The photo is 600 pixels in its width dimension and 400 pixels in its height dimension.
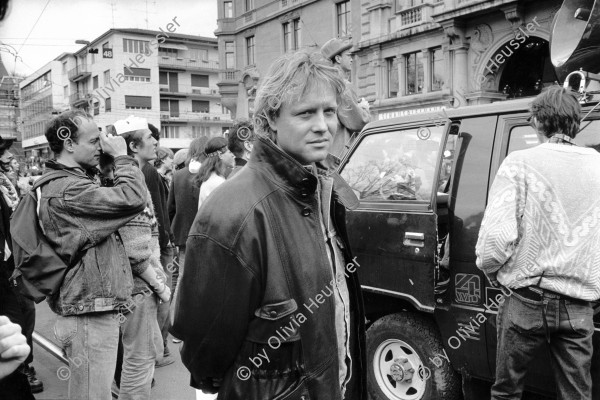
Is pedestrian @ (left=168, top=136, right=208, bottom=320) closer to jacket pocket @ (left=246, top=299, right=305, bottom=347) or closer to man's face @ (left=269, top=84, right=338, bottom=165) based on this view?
man's face @ (left=269, top=84, right=338, bottom=165)

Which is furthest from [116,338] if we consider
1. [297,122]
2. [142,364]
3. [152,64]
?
[152,64]

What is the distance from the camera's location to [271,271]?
5.83 ft

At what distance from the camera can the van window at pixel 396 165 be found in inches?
141

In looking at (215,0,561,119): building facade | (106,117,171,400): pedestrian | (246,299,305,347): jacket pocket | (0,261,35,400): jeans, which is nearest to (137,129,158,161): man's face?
(106,117,171,400): pedestrian

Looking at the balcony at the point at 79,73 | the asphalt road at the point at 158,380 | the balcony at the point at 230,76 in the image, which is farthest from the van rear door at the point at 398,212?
the balcony at the point at 79,73

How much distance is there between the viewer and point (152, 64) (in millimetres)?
61594

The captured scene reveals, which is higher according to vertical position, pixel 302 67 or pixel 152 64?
pixel 152 64

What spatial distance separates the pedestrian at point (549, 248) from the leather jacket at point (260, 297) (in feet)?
3.95

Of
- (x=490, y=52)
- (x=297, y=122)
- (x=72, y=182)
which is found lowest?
(x=72, y=182)

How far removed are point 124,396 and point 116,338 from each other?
0.73 m

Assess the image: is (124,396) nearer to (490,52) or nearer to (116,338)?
(116,338)

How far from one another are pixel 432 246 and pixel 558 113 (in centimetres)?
111

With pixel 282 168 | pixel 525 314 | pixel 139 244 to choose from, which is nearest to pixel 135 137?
pixel 139 244

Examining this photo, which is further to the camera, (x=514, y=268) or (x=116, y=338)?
(x=116, y=338)
